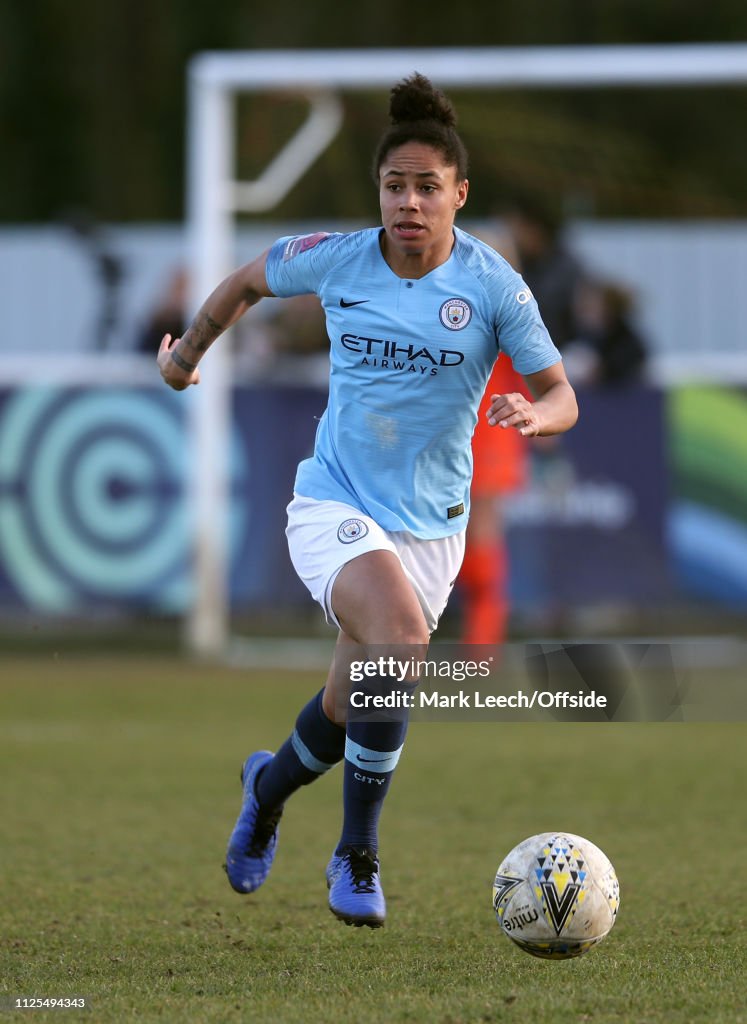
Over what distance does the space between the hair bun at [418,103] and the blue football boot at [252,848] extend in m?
2.12

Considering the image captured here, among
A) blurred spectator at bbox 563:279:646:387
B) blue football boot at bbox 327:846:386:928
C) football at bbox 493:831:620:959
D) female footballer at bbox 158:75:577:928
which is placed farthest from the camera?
blurred spectator at bbox 563:279:646:387

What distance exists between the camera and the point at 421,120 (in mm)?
5145

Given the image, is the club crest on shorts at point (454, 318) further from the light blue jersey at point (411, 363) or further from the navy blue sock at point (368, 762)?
the navy blue sock at point (368, 762)

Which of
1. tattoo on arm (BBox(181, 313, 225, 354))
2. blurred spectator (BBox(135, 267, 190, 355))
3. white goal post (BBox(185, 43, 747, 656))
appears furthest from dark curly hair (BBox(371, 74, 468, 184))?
blurred spectator (BBox(135, 267, 190, 355))

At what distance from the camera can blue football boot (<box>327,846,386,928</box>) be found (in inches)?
194

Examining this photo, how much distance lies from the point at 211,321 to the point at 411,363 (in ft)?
2.48

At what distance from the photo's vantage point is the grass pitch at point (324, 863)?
4336 mm

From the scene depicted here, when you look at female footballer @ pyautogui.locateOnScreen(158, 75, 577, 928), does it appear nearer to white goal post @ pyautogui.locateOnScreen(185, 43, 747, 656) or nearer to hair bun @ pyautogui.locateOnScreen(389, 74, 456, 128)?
hair bun @ pyautogui.locateOnScreen(389, 74, 456, 128)

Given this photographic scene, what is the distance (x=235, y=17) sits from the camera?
26578mm

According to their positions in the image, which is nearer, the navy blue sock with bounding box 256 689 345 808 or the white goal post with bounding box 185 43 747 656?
the navy blue sock with bounding box 256 689 345 808

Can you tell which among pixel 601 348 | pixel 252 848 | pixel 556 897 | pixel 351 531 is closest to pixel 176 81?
pixel 601 348

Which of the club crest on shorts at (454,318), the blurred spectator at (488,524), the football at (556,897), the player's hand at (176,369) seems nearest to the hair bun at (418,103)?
the club crest on shorts at (454,318)

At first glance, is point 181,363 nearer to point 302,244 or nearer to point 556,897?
point 302,244

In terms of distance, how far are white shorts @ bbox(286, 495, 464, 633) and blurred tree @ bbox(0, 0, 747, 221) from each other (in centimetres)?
1725
